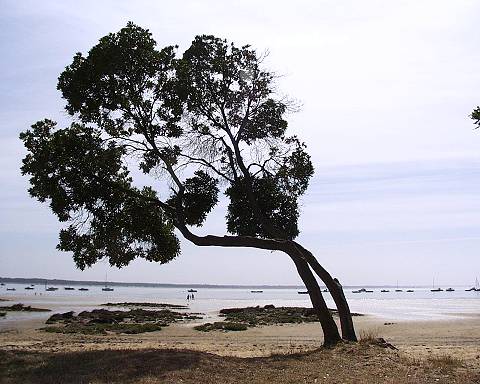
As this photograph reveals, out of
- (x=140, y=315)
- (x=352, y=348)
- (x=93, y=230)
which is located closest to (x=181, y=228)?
(x=93, y=230)

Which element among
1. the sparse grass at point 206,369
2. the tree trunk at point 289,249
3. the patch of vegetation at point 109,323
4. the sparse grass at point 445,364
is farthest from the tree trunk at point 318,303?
the patch of vegetation at point 109,323

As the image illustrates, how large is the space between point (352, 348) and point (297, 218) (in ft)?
17.7

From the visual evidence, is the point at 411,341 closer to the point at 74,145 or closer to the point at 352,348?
the point at 352,348

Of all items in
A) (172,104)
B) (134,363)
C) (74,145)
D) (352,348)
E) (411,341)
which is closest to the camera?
(134,363)

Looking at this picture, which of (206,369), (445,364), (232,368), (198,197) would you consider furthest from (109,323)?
(445,364)

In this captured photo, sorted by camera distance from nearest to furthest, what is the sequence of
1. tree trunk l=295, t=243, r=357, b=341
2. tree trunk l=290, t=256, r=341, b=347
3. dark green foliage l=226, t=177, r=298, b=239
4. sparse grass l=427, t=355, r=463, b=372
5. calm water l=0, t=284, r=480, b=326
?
1. sparse grass l=427, t=355, r=463, b=372
2. tree trunk l=290, t=256, r=341, b=347
3. tree trunk l=295, t=243, r=357, b=341
4. dark green foliage l=226, t=177, r=298, b=239
5. calm water l=0, t=284, r=480, b=326

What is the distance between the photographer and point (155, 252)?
63.6 feet

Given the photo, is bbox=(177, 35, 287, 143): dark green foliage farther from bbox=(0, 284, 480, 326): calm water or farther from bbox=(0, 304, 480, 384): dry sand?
bbox=(0, 284, 480, 326): calm water

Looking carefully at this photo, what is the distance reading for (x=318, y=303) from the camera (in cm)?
1858

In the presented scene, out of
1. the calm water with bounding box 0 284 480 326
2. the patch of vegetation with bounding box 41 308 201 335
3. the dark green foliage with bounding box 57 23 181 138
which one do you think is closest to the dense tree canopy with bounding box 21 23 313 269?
the dark green foliage with bounding box 57 23 181 138

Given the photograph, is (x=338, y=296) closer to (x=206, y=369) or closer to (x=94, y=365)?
Answer: (x=206, y=369)

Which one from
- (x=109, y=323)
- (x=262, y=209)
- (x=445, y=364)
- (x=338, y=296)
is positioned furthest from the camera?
(x=109, y=323)

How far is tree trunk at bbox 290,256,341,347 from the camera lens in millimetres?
18250

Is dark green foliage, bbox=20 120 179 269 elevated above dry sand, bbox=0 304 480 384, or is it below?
above
